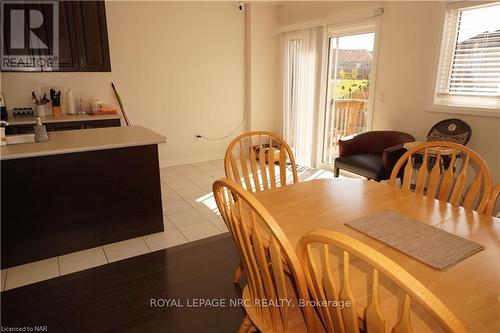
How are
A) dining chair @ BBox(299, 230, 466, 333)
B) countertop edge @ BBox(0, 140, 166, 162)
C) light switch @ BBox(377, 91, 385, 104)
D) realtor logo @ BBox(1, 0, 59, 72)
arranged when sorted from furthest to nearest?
1. light switch @ BBox(377, 91, 385, 104)
2. realtor logo @ BBox(1, 0, 59, 72)
3. countertop edge @ BBox(0, 140, 166, 162)
4. dining chair @ BBox(299, 230, 466, 333)

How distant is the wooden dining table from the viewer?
0.88 metres

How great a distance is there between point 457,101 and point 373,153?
950 mm

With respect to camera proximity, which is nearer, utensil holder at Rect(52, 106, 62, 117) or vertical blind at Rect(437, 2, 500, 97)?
vertical blind at Rect(437, 2, 500, 97)

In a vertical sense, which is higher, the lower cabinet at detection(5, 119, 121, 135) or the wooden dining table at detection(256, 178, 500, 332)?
the lower cabinet at detection(5, 119, 121, 135)

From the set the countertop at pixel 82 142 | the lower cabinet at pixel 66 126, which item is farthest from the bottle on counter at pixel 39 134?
the lower cabinet at pixel 66 126

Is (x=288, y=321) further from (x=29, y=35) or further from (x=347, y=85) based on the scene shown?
(x=29, y=35)

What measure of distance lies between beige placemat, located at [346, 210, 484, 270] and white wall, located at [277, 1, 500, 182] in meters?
2.19

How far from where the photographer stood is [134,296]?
201 centimetres

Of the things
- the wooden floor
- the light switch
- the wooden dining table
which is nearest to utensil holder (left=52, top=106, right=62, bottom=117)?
the wooden floor

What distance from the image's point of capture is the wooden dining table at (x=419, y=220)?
34.7 inches

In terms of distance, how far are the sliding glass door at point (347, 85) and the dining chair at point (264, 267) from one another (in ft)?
10.7

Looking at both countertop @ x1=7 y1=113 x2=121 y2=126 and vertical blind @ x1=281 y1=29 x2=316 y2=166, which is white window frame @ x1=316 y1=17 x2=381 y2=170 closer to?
vertical blind @ x1=281 y1=29 x2=316 y2=166

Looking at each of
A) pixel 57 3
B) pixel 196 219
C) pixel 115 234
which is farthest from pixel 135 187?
pixel 57 3

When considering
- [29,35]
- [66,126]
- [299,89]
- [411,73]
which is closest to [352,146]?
[411,73]
